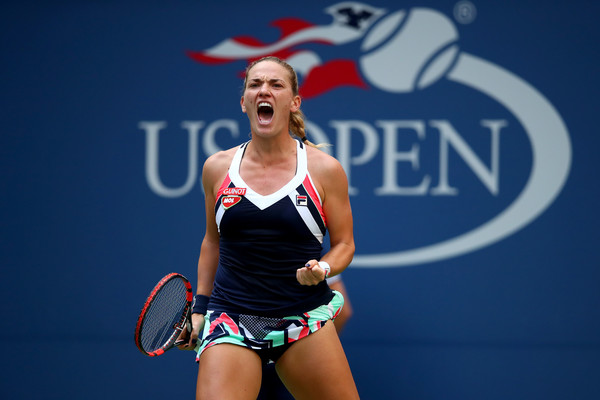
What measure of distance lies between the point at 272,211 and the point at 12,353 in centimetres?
307

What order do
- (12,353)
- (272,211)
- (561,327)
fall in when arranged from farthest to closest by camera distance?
(12,353)
(561,327)
(272,211)

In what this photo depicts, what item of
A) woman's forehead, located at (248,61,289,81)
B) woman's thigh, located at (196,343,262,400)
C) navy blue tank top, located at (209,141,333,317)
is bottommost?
woman's thigh, located at (196,343,262,400)

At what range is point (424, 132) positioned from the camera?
4801 mm

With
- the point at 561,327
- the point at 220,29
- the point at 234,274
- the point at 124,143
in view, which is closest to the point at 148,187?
the point at 124,143

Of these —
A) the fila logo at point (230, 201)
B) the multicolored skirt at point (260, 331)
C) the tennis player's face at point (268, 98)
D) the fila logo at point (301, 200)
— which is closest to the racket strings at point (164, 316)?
the multicolored skirt at point (260, 331)

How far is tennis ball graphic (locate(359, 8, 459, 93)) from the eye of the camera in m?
4.80

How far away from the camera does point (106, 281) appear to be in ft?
16.4

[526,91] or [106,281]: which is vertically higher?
[526,91]

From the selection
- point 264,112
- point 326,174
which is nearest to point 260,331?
point 326,174

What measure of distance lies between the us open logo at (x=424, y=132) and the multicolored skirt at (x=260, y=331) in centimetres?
211

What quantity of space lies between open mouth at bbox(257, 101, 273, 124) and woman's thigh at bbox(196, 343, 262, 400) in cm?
88

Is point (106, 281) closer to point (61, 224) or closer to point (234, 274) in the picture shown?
point (61, 224)

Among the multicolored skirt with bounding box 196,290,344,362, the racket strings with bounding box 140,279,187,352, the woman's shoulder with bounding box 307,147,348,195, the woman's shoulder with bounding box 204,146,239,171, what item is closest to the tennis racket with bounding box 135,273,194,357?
the racket strings with bounding box 140,279,187,352

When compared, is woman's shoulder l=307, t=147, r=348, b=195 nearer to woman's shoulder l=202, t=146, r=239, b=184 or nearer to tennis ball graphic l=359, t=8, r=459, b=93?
woman's shoulder l=202, t=146, r=239, b=184
